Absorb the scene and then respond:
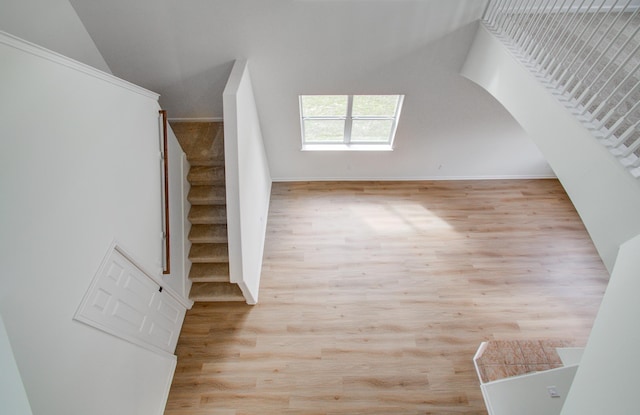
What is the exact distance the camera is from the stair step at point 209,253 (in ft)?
13.0

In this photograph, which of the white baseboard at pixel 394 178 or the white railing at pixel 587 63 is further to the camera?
the white baseboard at pixel 394 178

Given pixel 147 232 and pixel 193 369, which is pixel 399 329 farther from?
pixel 147 232

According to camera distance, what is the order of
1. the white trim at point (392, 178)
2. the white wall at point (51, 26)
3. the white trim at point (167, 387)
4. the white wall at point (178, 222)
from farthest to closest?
the white trim at point (392, 178)
the white wall at point (178, 222)
the white trim at point (167, 387)
the white wall at point (51, 26)

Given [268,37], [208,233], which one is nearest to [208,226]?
[208,233]

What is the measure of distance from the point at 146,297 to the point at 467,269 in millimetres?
3921

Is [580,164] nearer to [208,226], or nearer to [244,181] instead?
[244,181]

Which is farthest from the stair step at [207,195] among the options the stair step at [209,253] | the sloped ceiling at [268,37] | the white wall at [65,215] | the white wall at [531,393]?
the white wall at [531,393]

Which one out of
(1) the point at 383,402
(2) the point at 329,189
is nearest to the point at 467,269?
(1) the point at 383,402

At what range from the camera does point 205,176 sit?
4.10m

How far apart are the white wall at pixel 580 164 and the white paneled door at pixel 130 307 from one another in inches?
138

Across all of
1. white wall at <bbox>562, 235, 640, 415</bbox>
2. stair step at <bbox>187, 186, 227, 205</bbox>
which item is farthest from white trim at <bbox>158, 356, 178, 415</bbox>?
white wall at <bbox>562, 235, 640, 415</bbox>

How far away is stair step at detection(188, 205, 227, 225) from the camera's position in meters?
4.02

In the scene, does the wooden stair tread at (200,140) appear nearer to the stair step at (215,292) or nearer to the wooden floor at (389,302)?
the wooden floor at (389,302)

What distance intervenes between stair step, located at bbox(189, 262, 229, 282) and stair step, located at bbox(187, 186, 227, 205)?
79 centimetres
